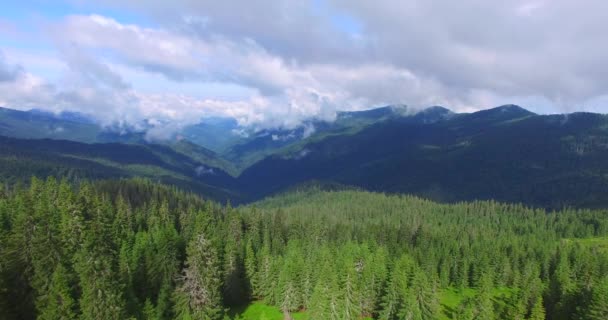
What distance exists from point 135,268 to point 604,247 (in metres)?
188

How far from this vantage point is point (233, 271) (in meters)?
83.7

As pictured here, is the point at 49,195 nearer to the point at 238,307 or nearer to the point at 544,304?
the point at 238,307

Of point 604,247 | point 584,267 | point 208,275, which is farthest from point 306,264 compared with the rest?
point 604,247

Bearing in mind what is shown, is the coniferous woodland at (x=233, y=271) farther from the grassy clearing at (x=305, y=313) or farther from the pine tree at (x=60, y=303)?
the grassy clearing at (x=305, y=313)

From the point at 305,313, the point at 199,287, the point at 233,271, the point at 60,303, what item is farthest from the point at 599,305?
the point at 60,303

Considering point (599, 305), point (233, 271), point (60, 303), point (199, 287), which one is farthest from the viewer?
point (233, 271)

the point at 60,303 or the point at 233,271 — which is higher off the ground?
the point at 60,303

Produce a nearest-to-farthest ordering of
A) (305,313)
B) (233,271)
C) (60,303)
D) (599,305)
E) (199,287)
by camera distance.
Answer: (60,303)
(199,287)
(599,305)
(305,313)
(233,271)

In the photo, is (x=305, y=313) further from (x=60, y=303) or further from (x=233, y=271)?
(x=60, y=303)

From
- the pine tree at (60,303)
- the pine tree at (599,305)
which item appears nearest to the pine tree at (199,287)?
the pine tree at (60,303)

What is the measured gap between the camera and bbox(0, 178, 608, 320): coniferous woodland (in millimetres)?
48312

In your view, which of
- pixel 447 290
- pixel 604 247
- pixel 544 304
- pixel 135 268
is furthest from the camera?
pixel 604 247

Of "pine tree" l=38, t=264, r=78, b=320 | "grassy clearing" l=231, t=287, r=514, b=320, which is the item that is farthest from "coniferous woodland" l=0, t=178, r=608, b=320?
"grassy clearing" l=231, t=287, r=514, b=320

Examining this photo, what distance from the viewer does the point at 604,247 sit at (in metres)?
164
